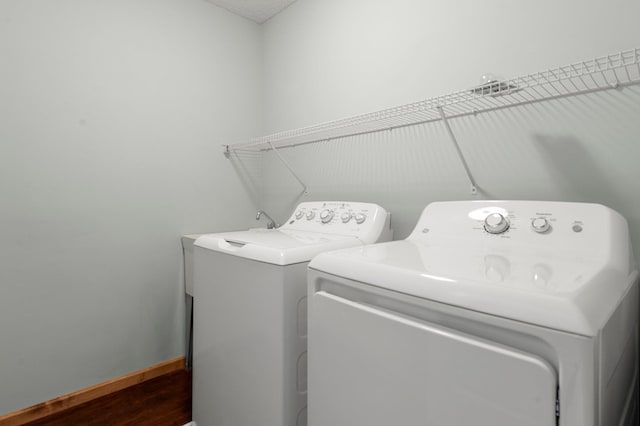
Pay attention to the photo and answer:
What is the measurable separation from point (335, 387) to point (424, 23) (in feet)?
5.33

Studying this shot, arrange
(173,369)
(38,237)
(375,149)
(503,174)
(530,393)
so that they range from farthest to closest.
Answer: (173,369), (375,149), (38,237), (503,174), (530,393)

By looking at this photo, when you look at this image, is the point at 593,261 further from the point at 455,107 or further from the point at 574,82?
the point at 455,107

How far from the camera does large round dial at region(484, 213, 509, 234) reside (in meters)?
1.09

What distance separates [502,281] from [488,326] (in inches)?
3.8

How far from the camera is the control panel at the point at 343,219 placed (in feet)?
4.99

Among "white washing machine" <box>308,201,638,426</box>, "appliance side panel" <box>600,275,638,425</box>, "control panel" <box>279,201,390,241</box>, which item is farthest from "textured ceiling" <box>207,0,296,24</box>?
"appliance side panel" <box>600,275,638,425</box>

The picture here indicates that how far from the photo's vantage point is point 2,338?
1565 millimetres

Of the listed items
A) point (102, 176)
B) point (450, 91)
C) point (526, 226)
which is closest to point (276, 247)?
point (526, 226)

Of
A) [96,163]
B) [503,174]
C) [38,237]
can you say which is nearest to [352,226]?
[503,174]

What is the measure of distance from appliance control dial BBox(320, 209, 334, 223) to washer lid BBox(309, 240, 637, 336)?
2.13ft

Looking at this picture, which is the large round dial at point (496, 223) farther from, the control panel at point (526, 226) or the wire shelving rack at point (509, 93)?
the wire shelving rack at point (509, 93)

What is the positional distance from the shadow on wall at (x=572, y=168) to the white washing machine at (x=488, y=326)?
194 millimetres

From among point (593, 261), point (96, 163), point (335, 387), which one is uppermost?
point (96, 163)

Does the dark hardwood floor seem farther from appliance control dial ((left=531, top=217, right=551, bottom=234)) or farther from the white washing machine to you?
appliance control dial ((left=531, top=217, right=551, bottom=234))
